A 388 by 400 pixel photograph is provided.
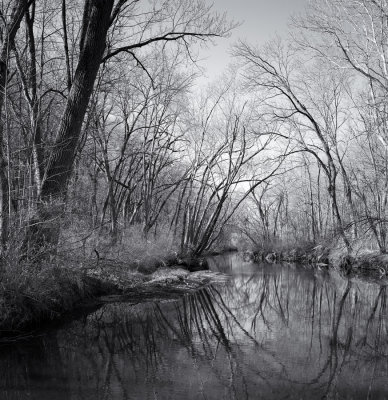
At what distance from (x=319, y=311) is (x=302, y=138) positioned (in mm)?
16219

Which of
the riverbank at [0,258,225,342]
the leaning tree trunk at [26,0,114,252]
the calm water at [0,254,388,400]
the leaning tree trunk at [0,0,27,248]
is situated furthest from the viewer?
the leaning tree trunk at [26,0,114,252]

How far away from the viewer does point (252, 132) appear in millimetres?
22375

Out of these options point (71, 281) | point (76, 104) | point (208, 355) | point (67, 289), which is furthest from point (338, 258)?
point (76, 104)

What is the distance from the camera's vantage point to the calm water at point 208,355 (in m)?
4.50

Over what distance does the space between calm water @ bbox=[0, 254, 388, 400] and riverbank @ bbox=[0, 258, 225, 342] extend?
0.47 m

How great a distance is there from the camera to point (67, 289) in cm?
846

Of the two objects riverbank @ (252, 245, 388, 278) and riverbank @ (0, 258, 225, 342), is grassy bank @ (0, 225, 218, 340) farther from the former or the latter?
riverbank @ (252, 245, 388, 278)

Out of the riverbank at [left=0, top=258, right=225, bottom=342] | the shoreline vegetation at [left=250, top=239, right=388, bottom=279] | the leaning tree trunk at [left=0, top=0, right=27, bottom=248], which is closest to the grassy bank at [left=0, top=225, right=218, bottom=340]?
the riverbank at [left=0, top=258, right=225, bottom=342]

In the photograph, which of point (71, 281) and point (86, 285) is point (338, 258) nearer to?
point (86, 285)

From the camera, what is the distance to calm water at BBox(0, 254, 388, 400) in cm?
450

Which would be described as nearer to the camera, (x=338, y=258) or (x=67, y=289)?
(x=67, y=289)

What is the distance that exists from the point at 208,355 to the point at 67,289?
399cm

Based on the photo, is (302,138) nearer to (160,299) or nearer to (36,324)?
(160,299)

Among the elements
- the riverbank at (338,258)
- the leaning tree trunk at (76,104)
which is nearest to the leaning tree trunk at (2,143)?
the leaning tree trunk at (76,104)
